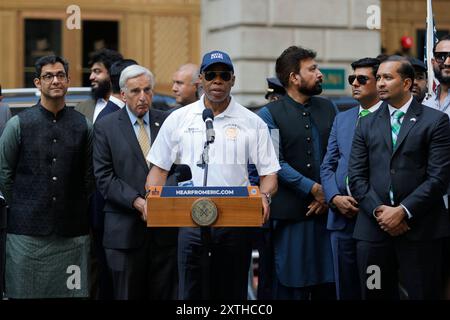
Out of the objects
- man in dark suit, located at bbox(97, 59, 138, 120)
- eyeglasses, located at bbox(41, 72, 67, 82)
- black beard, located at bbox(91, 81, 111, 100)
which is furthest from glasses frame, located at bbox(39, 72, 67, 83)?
black beard, located at bbox(91, 81, 111, 100)

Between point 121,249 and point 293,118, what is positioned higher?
point 293,118

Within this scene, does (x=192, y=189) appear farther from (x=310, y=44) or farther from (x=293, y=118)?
(x=310, y=44)

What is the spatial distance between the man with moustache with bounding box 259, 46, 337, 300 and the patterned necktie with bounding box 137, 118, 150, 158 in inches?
41.2

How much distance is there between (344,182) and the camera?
30.3 ft

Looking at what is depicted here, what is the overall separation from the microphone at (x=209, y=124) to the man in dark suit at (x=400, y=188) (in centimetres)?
143

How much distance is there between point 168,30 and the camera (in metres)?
19.3

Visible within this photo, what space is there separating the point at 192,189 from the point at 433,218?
2.05 m

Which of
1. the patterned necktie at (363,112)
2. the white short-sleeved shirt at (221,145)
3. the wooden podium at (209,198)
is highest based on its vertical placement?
the patterned necktie at (363,112)

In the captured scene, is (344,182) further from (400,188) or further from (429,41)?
(429,41)

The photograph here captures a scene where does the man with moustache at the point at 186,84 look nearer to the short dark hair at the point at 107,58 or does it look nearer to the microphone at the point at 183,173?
the short dark hair at the point at 107,58

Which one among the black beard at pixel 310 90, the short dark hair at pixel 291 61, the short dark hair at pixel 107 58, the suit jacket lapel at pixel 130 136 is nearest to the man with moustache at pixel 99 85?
the short dark hair at pixel 107 58

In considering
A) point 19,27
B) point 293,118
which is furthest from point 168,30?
point 293,118

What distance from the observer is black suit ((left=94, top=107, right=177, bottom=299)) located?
362 inches

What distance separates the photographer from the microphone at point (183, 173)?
8.18 metres
